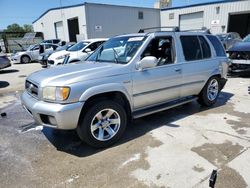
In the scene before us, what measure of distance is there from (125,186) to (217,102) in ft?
14.0

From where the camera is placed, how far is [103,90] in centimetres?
365

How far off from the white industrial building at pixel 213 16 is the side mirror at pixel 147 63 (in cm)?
2309

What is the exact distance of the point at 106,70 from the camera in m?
3.80

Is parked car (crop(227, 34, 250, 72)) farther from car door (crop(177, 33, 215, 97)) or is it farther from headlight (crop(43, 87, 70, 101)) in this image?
headlight (crop(43, 87, 70, 101))

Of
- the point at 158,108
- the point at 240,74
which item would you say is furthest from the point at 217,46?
the point at 240,74

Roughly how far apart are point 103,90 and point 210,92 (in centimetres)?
328

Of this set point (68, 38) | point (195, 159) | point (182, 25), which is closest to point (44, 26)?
point (68, 38)

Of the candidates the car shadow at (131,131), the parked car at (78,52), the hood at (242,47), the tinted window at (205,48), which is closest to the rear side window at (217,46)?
the tinted window at (205,48)

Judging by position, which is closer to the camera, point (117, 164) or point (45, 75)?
point (117, 164)

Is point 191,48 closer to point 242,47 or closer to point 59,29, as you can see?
point 242,47

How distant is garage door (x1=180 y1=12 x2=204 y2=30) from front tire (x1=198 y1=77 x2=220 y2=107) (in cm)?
2234

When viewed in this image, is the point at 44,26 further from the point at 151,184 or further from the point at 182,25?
the point at 151,184

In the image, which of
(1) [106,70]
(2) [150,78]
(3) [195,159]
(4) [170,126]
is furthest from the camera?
(4) [170,126]

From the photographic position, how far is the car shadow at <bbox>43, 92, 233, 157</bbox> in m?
3.90
